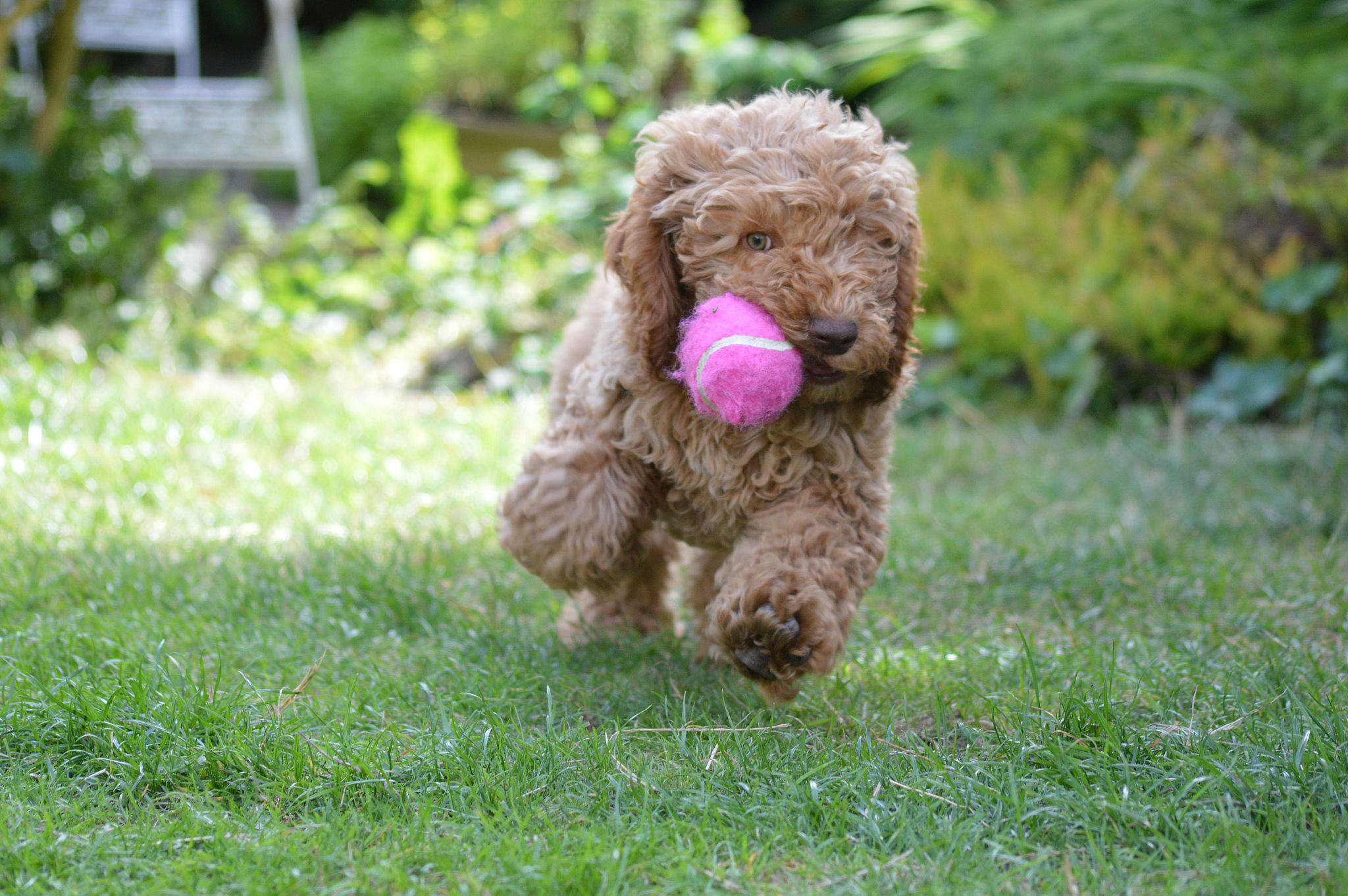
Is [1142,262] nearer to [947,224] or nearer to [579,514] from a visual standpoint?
[947,224]

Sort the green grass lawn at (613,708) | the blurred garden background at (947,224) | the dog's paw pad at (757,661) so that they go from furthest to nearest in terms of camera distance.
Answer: the blurred garden background at (947,224) → the dog's paw pad at (757,661) → the green grass lawn at (613,708)

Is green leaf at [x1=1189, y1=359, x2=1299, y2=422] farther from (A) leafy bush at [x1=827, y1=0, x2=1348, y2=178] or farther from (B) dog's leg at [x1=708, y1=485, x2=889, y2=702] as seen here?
(B) dog's leg at [x1=708, y1=485, x2=889, y2=702]

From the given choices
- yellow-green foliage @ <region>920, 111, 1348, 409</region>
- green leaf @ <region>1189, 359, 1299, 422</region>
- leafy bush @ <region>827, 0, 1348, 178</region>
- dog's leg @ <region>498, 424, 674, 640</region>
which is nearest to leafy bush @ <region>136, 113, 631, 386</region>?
yellow-green foliage @ <region>920, 111, 1348, 409</region>

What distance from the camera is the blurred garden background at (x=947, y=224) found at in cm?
562

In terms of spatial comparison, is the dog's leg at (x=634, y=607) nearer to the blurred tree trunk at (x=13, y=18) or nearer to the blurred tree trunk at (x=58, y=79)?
the blurred tree trunk at (x=13, y=18)

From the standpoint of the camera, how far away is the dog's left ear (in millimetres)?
2600

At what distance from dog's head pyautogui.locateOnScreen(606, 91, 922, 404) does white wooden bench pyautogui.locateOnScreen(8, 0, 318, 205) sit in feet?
20.9

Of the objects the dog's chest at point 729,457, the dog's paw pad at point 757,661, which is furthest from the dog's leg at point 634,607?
the dog's paw pad at point 757,661

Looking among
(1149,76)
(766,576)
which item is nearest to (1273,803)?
(766,576)

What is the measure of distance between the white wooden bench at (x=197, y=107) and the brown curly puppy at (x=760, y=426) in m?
6.33

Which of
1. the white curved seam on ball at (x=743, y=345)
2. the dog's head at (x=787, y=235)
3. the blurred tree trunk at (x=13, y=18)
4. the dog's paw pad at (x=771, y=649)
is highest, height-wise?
the blurred tree trunk at (x=13, y=18)

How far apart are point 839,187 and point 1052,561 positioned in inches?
68.7

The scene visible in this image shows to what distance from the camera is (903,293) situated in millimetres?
2631

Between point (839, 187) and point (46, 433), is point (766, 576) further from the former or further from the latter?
point (46, 433)
